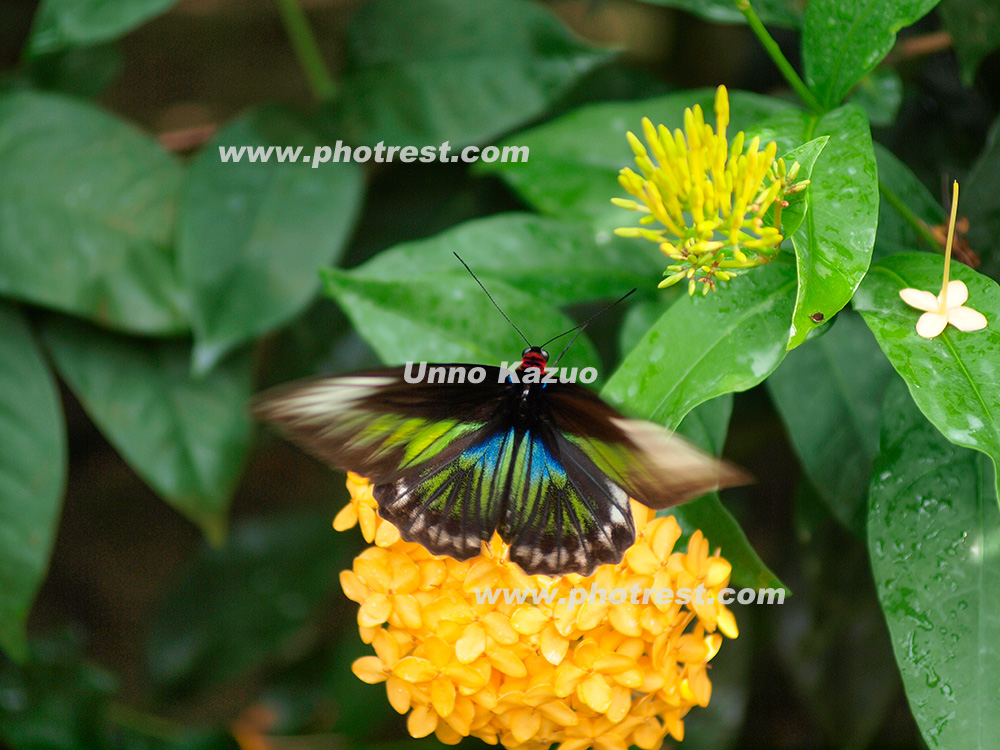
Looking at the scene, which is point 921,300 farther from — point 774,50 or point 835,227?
point 774,50

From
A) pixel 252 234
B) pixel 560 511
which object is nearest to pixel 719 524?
pixel 560 511

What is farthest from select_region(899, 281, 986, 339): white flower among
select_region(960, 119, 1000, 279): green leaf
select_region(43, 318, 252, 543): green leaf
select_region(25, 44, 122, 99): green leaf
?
select_region(25, 44, 122, 99): green leaf

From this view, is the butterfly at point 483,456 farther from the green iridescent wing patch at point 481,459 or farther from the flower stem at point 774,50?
the flower stem at point 774,50

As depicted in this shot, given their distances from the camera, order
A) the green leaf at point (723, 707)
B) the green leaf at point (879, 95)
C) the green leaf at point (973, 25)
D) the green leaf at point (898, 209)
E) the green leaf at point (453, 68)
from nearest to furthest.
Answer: the green leaf at point (898, 209) < the green leaf at point (973, 25) < the green leaf at point (879, 95) < the green leaf at point (453, 68) < the green leaf at point (723, 707)

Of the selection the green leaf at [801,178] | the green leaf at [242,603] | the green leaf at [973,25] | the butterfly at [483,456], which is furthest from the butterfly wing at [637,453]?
the green leaf at [242,603]

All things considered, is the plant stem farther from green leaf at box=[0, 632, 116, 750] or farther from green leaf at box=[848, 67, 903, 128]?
green leaf at box=[0, 632, 116, 750]
